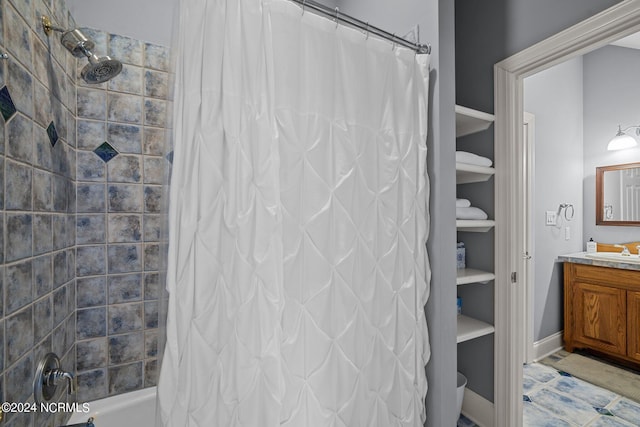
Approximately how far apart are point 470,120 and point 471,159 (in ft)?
0.85

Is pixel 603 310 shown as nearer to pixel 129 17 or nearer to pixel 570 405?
pixel 570 405

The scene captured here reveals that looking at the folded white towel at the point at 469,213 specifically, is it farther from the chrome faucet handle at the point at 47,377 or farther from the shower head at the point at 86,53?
the chrome faucet handle at the point at 47,377

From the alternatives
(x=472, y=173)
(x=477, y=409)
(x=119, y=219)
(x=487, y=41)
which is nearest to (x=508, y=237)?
(x=472, y=173)

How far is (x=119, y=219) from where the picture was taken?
1339mm

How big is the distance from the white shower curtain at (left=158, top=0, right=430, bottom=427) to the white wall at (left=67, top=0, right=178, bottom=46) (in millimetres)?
838

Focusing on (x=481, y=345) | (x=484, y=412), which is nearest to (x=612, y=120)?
(x=481, y=345)

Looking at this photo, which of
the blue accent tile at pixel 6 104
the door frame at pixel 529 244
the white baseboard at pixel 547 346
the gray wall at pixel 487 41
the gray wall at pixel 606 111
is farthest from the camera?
the gray wall at pixel 606 111

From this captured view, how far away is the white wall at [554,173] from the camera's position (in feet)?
8.70

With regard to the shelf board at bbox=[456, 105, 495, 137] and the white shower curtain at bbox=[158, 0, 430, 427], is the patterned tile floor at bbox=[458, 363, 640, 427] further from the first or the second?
the shelf board at bbox=[456, 105, 495, 137]

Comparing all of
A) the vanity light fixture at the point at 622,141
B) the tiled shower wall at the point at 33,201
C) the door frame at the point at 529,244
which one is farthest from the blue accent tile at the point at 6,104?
the vanity light fixture at the point at 622,141

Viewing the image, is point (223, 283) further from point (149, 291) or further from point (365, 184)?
point (149, 291)

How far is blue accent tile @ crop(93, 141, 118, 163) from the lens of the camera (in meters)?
1.31

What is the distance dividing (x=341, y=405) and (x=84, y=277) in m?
1.21

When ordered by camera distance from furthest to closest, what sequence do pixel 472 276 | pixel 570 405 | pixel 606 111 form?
pixel 606 111 → pixel 570 405 → pixel 472 276
